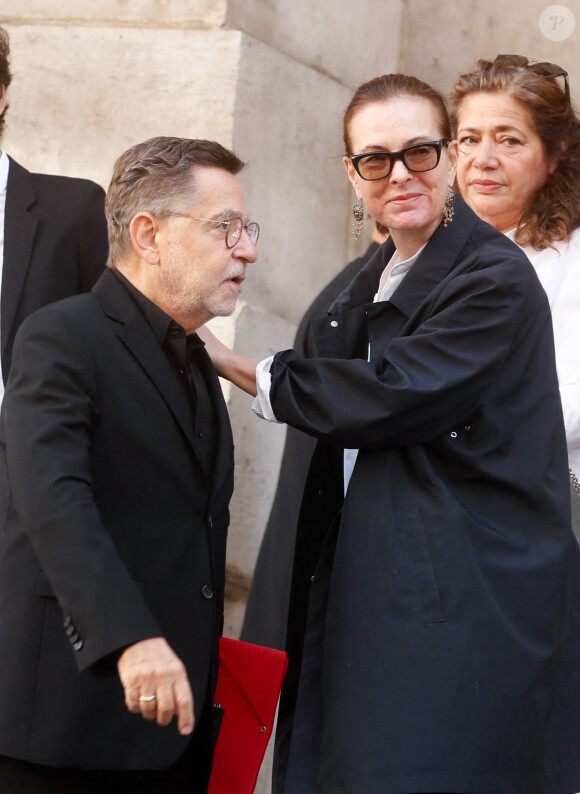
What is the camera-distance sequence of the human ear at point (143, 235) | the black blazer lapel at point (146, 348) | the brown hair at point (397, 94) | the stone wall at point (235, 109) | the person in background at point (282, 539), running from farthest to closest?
the stone wall at point (235, 109) < the person in background at point (282, 539) < the brown hair at point (397, 94) < the human ear at point (143, 235) < the black blazer lapel at point (146, 348)

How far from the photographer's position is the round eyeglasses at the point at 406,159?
2.90m

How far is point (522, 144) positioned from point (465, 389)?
3.83 ft

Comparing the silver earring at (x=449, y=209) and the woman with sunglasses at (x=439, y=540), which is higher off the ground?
the silver earring at (x=449, y=209)

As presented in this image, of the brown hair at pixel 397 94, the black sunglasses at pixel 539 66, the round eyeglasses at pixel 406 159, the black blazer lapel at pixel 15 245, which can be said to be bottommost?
the black blazer lapel at pixel 15 245

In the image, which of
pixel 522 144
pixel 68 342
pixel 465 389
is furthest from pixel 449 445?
pixel 522 144

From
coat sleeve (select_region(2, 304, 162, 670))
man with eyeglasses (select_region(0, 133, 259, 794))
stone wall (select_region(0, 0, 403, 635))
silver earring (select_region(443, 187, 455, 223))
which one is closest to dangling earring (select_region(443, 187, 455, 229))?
silver earring (select_region(443, 187, 455, 223))

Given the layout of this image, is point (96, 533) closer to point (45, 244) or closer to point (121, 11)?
point (45, 244)

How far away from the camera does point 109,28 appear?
14.4 feet

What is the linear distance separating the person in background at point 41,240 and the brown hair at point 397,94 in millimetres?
776

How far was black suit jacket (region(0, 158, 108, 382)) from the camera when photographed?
10.7ft

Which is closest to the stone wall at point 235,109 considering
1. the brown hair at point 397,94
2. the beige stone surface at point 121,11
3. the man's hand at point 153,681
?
the beige stone surface at point 121,11

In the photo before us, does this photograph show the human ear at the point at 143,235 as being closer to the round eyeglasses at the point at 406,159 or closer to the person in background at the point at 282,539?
the round eyeglasses at the point at 406,159

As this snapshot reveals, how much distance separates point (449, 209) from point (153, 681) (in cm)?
129

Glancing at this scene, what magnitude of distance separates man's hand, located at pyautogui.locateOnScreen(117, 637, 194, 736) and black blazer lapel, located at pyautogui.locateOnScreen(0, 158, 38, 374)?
1.20 m
